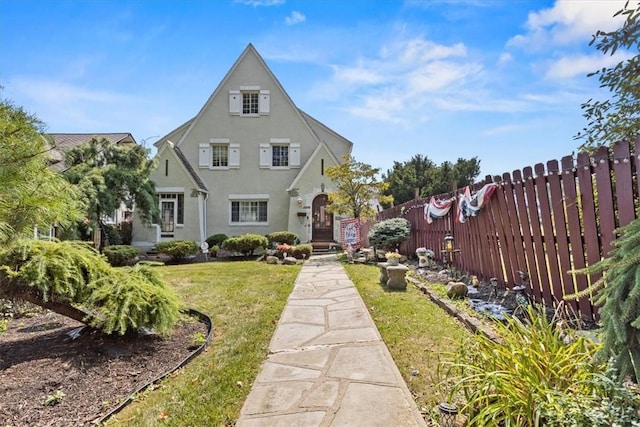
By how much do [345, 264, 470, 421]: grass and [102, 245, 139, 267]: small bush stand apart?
383 inches

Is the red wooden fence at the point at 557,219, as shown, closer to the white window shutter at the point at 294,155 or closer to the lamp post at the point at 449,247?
the lamp post at the point at 449,247

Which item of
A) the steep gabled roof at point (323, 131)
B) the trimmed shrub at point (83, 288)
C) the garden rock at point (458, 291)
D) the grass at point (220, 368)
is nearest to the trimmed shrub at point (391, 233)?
the grass at point (220, 368)

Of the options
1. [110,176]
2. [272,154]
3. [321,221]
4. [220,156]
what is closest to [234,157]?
[220,156]

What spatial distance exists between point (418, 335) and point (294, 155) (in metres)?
15.5

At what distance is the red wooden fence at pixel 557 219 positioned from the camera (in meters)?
3.44

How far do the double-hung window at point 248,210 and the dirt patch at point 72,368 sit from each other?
14.0 meters

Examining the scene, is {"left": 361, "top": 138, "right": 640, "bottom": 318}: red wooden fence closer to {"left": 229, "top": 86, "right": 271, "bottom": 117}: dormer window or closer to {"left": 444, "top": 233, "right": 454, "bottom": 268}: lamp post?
{"left": 444, "top": 233, "right": 454, "bottom": 268}: lamp post

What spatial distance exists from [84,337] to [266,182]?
15.0 metres

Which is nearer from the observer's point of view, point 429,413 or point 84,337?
point 429,413

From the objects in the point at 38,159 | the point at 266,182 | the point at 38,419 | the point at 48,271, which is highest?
the point at 266,182

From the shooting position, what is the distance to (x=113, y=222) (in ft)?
59.0

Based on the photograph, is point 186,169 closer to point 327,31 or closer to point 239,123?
point 239,123

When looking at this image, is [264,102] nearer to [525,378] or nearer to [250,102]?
[250,102]

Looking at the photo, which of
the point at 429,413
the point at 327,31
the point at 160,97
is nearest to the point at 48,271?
the point at 429,413
